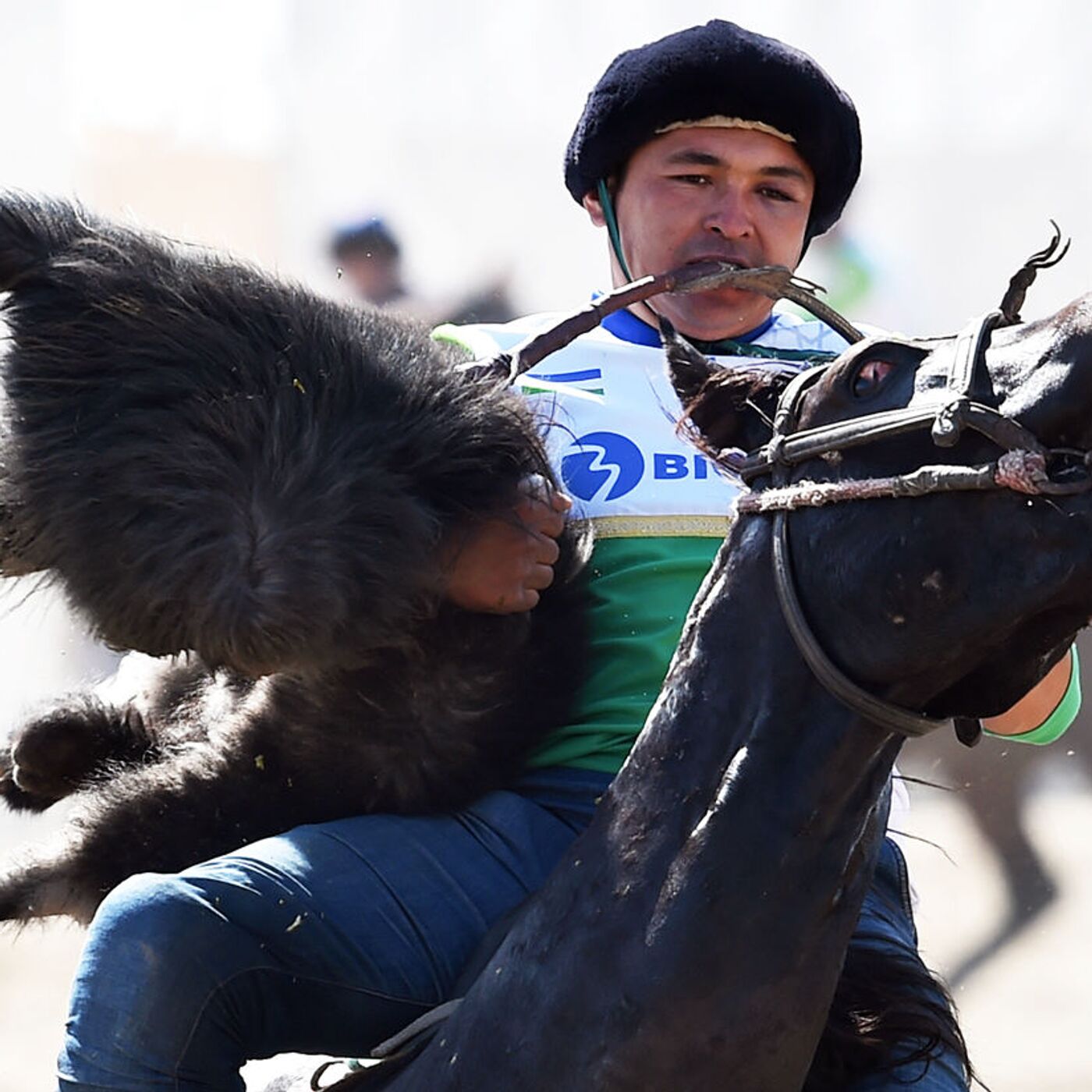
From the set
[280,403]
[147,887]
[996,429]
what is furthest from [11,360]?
[996,429]

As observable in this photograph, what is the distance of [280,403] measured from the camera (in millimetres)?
1745

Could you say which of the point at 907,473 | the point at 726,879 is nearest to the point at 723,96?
the point at 907,473

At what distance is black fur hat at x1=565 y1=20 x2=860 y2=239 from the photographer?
7.63ft

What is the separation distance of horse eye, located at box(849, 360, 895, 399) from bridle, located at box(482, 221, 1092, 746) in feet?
0.06

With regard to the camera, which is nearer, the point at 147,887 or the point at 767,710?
the point at 767,710

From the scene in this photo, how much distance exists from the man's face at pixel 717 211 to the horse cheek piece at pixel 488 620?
276 millimetres

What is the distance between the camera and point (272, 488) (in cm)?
171

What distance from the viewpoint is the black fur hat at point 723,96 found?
232 cm

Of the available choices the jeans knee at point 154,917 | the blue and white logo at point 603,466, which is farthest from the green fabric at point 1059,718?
the jeans knee at point 154,917

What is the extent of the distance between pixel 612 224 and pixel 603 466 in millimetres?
464

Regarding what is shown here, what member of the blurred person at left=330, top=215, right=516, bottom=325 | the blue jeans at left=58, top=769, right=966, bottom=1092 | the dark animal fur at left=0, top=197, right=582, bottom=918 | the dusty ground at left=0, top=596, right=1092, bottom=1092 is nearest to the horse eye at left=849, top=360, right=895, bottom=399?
the dark animal fur at left=0, top=197, right=582, bottom=918

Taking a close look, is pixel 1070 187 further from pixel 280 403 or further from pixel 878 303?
pixel 280 403

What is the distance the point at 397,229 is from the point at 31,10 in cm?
119

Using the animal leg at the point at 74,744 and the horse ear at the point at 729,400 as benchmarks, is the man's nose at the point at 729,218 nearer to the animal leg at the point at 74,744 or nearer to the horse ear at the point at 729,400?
the horse ear at the point at 729,400
